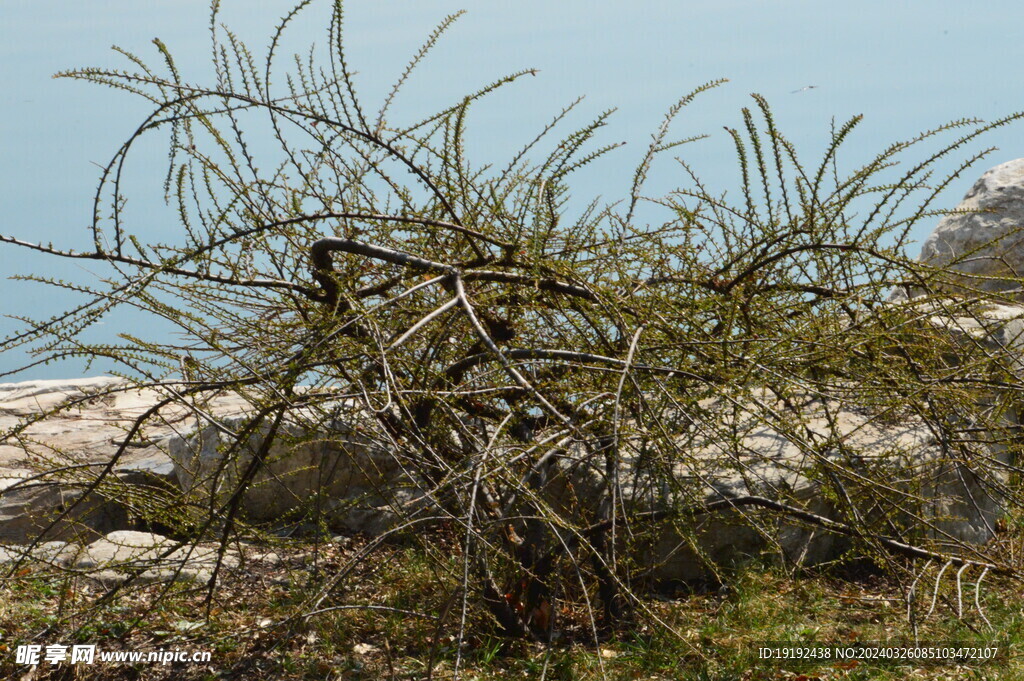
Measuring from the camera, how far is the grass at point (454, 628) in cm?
366

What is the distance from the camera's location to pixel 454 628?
413 centimetres

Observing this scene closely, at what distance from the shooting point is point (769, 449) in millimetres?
5086

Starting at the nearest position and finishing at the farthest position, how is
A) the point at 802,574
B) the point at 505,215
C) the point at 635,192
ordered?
the point at 505,215, the point at 635,192, the point at 802,574

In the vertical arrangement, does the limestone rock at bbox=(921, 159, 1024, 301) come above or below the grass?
above

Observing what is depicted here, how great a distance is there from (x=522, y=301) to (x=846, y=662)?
2.00 metres

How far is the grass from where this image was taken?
366 cm

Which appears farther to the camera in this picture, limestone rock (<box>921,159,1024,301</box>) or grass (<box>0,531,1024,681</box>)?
limestone rock (<box>921,159,1024,301</box>)

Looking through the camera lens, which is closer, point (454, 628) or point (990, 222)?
point (454, 628)

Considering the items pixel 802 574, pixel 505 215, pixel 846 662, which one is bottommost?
pixel 846 662

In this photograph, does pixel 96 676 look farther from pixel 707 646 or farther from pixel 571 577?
pixel 707 646

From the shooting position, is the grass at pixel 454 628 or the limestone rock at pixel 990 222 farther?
the limestone rock at pixel 990 222

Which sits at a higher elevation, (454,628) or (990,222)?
(990,222)

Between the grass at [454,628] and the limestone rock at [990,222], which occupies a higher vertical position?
the limestone rock at [990,222]

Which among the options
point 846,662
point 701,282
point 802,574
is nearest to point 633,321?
point 701,282
